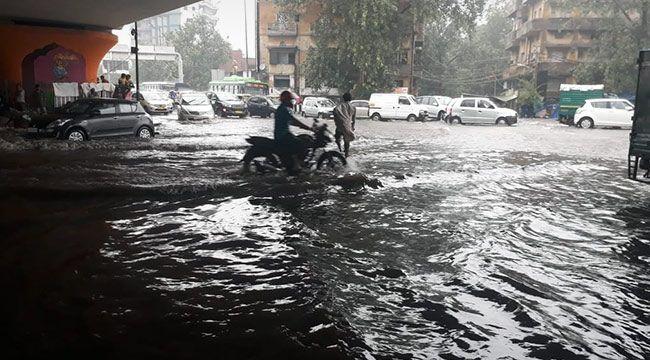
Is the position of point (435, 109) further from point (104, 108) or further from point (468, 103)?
point (104, 108)

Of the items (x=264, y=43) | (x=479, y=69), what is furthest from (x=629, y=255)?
(x=479, y=69)

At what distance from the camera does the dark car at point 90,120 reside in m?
14.9

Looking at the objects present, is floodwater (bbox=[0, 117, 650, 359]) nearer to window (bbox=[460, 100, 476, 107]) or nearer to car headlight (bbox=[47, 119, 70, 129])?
car headlight (bbox=[47, 119, 70, 129])

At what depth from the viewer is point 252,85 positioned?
43.9 m

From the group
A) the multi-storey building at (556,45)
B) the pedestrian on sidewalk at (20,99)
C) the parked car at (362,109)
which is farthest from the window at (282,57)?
the pedestrian on sidewalk at (20,99)

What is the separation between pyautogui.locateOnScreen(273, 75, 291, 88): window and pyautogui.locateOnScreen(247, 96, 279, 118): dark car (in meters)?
15.8

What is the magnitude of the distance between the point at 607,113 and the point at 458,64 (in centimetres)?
2738

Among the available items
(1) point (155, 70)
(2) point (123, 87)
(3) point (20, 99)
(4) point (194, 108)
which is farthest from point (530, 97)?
(1) point (155, 70)

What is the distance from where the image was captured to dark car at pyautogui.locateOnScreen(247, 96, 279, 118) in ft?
112

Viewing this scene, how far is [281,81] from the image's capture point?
50.0 m

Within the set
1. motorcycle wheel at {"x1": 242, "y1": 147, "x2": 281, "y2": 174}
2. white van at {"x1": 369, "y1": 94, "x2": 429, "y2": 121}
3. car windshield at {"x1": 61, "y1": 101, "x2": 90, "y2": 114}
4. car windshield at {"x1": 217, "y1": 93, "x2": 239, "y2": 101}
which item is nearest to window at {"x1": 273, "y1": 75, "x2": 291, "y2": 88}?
car windshield at {"x1": 217, "y1": 93, "x2": 239, "y2": 101}

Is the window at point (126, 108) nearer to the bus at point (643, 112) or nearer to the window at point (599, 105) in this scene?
the bus at point (643, 112)

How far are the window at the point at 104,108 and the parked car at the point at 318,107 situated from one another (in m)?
18.7

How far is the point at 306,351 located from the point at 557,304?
237 centimetres
